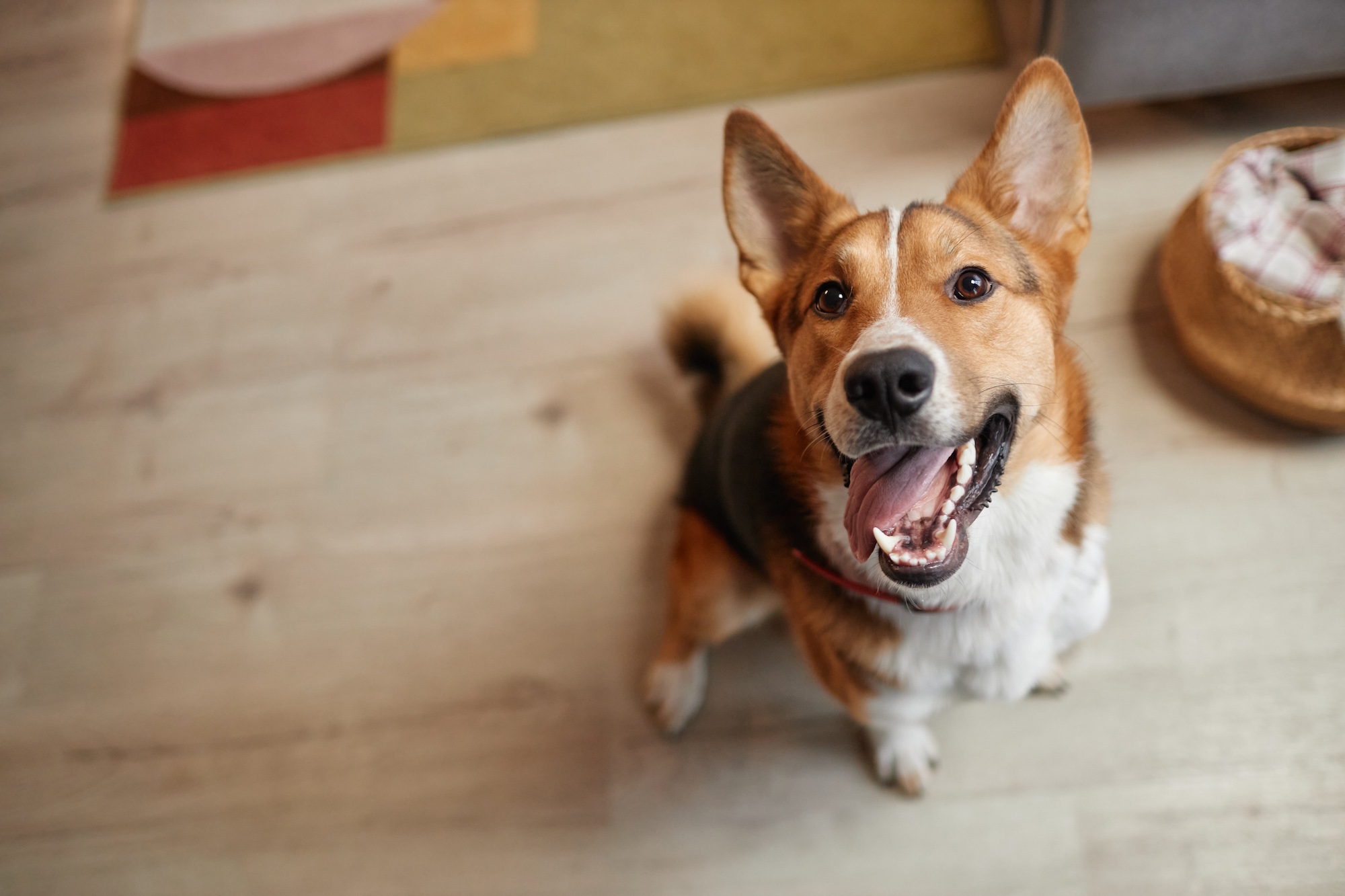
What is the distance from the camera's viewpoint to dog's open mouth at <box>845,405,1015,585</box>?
1.32 metres

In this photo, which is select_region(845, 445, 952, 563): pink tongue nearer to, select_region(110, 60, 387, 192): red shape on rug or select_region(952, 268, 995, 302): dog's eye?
select_region(952, 268, 995, 302): dog's eye

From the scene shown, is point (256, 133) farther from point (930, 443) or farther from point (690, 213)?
point (930, 443)

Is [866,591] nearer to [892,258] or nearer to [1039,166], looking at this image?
[892,258]

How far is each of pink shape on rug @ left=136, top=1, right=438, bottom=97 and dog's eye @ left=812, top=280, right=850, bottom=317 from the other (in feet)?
8.69

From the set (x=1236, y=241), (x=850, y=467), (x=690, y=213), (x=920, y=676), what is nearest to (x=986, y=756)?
(x=920, y=676)

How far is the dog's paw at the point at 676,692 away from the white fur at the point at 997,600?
23.3 inches

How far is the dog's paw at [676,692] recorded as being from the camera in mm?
2246

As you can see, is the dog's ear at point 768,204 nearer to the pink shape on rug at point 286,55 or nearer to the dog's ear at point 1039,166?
the dog's ear at point 1039,166

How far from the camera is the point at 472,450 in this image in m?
2.74

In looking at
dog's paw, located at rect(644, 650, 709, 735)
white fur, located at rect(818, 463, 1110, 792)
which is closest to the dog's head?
white fur, located at rect(818, 463, 1110, 792)

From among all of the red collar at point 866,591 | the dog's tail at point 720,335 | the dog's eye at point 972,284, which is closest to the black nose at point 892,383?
the dog's eye at point 972,284

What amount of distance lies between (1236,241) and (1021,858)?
1.66 metres

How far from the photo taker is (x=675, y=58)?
10.1 ft

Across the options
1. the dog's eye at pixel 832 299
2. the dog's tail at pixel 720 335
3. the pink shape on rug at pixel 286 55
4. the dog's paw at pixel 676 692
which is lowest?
the dog's paw at pixel 676 692
